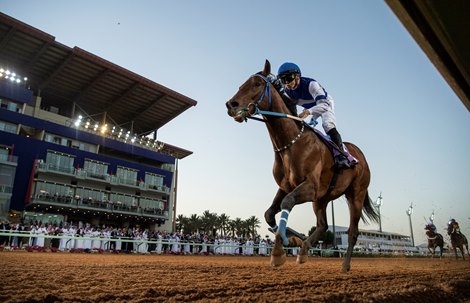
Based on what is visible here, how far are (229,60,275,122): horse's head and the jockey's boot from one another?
1.29m

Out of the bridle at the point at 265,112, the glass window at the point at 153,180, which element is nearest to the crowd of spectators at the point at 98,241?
the bridle at the point at 265,112

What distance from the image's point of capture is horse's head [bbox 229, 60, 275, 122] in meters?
4.32

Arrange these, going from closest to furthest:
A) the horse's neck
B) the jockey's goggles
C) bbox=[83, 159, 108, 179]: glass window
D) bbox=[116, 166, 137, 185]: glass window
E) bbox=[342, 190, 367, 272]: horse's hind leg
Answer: the horse's neck < the jockey's goggles < bbox=[342, 190, 367, 272]: horse's hind leg < bbox=[83, 159, 108, 179]: glass window < bbox=[116, 166, 137, 185]: glass window

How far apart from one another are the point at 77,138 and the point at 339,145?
45.9 m

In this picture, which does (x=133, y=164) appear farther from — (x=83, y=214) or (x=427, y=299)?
(x=427, y=299)

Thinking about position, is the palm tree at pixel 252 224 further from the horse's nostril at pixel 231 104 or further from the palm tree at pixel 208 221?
the horse's nostril at pixel 231 104

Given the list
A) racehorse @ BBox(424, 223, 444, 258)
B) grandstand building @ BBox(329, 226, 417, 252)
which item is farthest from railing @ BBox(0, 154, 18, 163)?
racehorse @ BBox(424, 223, 444, 258)

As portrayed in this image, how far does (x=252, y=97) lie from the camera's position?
4.50 metres

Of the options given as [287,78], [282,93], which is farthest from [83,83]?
[282,93]

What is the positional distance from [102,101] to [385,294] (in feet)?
175

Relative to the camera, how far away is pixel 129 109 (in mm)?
54250

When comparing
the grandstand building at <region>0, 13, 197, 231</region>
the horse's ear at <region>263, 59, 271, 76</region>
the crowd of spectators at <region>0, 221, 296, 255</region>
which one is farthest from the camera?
the grandstand building at <region>0, 13, 197, 231</region>

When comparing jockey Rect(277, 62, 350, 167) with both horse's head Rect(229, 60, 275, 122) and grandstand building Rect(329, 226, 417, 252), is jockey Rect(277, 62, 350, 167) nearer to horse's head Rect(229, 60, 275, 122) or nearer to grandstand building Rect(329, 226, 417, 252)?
horse's head Rect(229, 60, 275, 122)

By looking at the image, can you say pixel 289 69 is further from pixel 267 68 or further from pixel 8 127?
pixel 8 127
